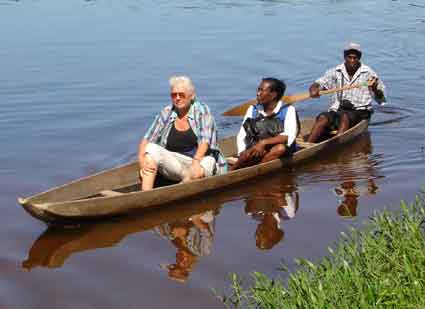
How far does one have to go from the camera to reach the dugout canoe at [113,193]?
6.81m

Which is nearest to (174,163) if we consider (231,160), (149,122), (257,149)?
(257,149)

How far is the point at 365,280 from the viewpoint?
461 centimetres

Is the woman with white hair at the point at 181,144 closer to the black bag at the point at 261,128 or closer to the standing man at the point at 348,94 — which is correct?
the black bag at the point at 261,128

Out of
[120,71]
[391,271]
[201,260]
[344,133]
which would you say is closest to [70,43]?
[120,71]

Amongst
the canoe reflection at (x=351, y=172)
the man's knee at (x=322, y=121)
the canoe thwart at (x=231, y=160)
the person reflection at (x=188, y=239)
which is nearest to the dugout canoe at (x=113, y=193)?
the canoe thwart at (x=231, y=160)

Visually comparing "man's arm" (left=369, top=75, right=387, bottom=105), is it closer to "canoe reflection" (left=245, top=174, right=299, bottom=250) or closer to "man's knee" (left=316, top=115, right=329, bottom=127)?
"man's knee" (left=316, top=115, right=329, bottom=127)

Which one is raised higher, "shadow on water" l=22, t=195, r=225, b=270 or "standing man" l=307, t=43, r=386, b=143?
"standing man" l=307, t=43, r=386, b=143

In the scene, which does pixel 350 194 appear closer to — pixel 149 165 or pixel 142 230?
pixel 149 165

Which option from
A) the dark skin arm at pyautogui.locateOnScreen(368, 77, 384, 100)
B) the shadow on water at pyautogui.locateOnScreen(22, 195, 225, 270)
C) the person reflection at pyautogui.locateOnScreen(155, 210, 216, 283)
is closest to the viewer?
the person reflection at pyautogui.locateOnScreen(155, 210, 216, 283)

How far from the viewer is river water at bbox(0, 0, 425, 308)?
6375 millimetres

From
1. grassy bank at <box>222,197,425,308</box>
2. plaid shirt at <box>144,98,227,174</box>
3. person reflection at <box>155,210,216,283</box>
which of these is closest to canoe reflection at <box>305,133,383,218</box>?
person reflection at <box>155,210,216,283</box>

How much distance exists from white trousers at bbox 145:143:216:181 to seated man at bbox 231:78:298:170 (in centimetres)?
82

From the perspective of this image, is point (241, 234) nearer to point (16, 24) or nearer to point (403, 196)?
point (403, 196)

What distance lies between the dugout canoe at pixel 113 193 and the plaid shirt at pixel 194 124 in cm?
44
